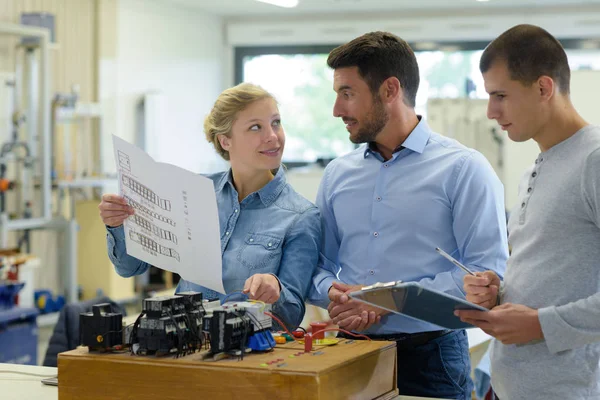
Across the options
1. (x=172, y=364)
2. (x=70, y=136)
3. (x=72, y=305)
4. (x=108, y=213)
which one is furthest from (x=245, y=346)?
(x=70, y=136)

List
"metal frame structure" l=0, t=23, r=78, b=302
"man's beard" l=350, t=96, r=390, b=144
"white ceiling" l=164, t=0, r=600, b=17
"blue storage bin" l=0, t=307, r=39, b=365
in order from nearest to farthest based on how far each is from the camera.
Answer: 1. "man's beard" l=350, t=96, r=390, b=144
2. "blue storage bin" l=0, t=307, r=39, b=365
3. "metal frame structure" l=0, t=23, r=78, b=302
4. "white ceiling" l=164, t=0, r=600, b=17

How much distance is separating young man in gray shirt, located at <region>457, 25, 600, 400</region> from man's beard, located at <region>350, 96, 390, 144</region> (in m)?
0.42

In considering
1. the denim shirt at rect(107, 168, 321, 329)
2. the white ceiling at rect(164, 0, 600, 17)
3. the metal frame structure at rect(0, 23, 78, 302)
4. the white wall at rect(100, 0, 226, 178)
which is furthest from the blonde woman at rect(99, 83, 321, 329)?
the white ceiling at rect(164, 0, 600, 17)

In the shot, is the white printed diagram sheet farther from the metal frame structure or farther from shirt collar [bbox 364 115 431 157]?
the metal frame structure

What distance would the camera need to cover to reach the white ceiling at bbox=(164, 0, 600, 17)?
27.8 feet

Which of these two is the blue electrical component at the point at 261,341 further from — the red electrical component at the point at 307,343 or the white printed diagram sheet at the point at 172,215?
the white printed diagram sheet at the point at 172,215

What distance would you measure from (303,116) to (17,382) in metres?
7.67

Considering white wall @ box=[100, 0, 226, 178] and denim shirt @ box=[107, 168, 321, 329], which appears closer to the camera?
denim shirt @ box=[107, 168, 321, 329]

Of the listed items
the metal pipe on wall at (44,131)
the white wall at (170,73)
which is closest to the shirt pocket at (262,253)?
the metal pipe on wall at (44,131)

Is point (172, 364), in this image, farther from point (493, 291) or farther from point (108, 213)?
point (493, 291)

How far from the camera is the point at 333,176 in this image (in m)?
2.30

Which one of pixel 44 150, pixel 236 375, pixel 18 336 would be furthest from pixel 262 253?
pixel 44 150

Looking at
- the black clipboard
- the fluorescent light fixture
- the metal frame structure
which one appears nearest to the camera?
the black clipboard

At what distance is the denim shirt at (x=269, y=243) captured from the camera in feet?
6.75
